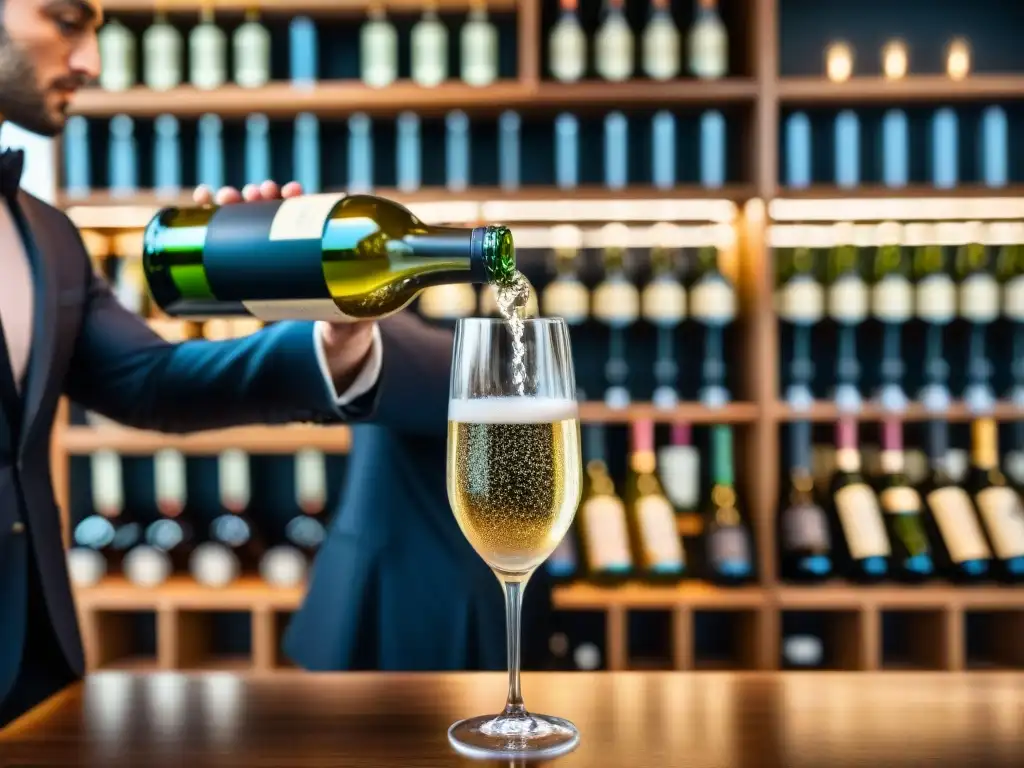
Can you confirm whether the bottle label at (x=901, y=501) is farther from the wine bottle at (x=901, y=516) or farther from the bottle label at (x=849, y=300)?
the bottle label at (x=849, y=300)

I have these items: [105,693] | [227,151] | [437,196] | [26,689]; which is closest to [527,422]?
[105,693]

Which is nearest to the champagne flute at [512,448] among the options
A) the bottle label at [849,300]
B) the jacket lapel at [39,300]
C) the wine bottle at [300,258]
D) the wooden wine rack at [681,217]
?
the wine bottle at [300,258]

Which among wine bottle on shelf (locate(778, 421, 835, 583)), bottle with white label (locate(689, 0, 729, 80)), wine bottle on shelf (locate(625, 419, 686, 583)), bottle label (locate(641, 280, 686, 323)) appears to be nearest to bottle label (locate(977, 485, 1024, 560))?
wine bottle on shelf (locate(778, 421, 835, 583))

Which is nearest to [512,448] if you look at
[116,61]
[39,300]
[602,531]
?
[39,300]

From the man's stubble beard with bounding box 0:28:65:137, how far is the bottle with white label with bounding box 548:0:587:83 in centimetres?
146

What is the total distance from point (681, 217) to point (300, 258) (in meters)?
1.83

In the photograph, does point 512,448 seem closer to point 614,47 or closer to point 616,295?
point 616,295

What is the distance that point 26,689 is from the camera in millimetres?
1039

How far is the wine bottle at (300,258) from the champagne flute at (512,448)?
0.18 m

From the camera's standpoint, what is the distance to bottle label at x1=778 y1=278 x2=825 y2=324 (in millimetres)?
2414

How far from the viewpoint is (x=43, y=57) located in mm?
A: 1124

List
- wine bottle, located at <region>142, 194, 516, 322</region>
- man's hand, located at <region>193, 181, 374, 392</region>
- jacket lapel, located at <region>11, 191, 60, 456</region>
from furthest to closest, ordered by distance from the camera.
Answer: jacket lapel, located at <region>11, 191, 60, 456</region> < man's hand, located at <region>193, 181, 374, 392</region> < wine bottle, located at <region>142, 194, 516, 322</region>

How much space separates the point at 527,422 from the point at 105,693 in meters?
0.36

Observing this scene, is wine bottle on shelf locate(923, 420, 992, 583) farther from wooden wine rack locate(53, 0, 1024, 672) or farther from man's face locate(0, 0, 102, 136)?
man's face locate(0, 0, 102, 136)
